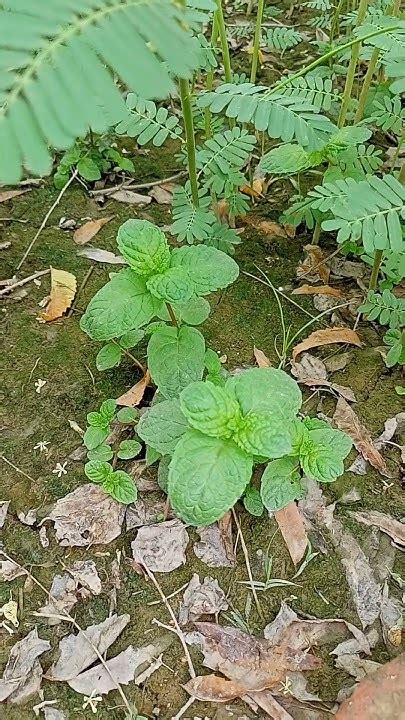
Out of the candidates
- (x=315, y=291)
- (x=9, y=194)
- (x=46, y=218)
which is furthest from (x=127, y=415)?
(x=9, y=194)

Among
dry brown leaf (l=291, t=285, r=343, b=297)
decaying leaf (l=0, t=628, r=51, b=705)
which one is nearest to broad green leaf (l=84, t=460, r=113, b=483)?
decaying leaf (l=0, t=628, r=51, b=705)

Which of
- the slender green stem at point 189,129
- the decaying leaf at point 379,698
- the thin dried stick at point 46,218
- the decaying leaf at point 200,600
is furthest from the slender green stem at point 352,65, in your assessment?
the decaying leaf at point 379,698

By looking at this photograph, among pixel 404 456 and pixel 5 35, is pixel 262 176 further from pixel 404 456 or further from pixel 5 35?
pixel 5 35

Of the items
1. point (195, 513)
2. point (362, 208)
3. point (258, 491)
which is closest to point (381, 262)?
point (362, 208)

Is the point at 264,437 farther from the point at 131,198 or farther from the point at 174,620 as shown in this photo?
the point at 131,198

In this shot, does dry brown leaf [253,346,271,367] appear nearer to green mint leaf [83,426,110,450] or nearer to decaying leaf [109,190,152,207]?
green mint leaf [83,426,110,450]

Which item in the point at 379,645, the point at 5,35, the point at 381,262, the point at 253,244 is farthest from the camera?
the point at 253,244
